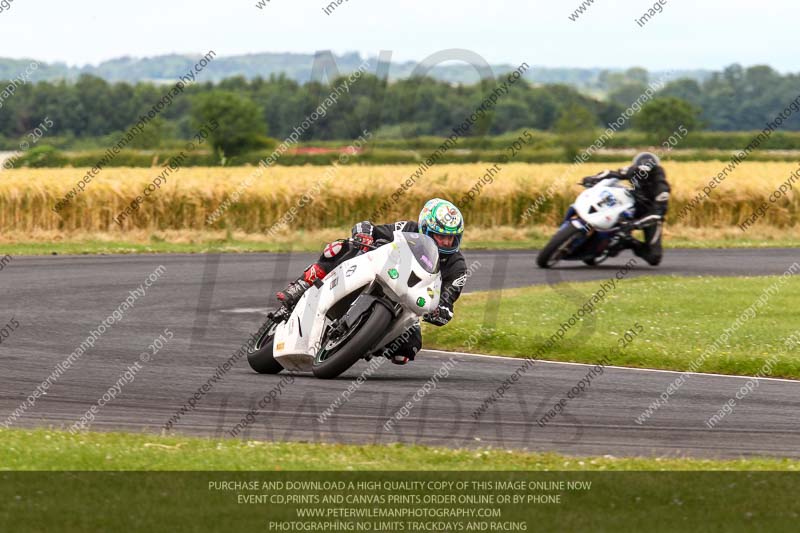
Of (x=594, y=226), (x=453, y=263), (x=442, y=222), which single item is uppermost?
(x=442, y=222)

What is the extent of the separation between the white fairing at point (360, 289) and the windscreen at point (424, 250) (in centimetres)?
1

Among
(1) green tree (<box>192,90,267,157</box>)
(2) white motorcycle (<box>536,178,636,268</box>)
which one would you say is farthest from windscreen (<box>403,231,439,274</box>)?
(1) green tree (<box>192,90,267,157</box>)

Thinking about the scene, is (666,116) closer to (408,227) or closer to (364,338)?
(408,227)

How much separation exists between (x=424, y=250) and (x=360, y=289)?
68 cm

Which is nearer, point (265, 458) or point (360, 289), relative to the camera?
point (265, 458)

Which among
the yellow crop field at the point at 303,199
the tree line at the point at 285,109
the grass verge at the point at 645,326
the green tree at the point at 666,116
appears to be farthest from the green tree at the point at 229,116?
the grass verge at the point at 645,326

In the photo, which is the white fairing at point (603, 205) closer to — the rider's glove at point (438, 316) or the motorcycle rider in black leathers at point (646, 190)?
the motorcycle rider in black leathers at point (646, 190)

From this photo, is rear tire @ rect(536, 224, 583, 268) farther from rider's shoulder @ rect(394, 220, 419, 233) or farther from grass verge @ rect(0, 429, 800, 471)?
grass verge @ rect(0, 429, 800, 471)

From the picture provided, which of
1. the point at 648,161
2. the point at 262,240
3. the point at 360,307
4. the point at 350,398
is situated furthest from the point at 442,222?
the point at 262,240

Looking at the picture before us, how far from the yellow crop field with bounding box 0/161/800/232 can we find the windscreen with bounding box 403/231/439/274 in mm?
20127

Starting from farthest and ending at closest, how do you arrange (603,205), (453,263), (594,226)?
(594,226) → (603,205) → (453,263)

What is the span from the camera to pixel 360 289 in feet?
36.8
